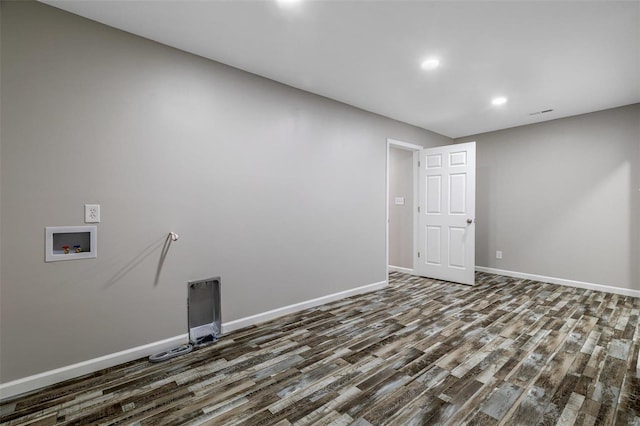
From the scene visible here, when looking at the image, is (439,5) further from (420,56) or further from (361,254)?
(361,254)

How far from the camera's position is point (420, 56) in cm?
265

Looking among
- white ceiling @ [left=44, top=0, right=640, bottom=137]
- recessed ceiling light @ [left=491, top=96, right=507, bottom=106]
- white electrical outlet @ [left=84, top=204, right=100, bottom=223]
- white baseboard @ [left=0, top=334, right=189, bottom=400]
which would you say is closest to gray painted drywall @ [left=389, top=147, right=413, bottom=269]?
recessed ceiling light @ [left=491, top=96, right=507, bottom=106]

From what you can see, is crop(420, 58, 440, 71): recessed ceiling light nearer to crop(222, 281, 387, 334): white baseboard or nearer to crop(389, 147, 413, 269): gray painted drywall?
crop(389, 147, 413, 269): gray painted drywall

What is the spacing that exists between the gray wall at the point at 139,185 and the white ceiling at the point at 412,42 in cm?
29

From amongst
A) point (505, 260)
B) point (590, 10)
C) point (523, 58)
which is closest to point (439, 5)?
point (590, 10)

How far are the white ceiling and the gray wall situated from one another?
0.29 m

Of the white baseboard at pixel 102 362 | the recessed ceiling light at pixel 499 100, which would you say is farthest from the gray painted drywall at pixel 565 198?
the white baseboard at pixel 102 362

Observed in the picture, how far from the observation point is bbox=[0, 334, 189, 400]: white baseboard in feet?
6.14

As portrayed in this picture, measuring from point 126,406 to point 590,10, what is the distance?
157 inches

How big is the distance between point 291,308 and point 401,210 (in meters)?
2.95

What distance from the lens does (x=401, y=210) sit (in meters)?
5.35

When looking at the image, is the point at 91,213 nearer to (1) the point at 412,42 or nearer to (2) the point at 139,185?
(2) the point at 139,185

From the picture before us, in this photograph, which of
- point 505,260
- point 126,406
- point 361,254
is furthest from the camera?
point 505,260

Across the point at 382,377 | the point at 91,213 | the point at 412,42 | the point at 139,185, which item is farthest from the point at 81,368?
the point at 412,42
